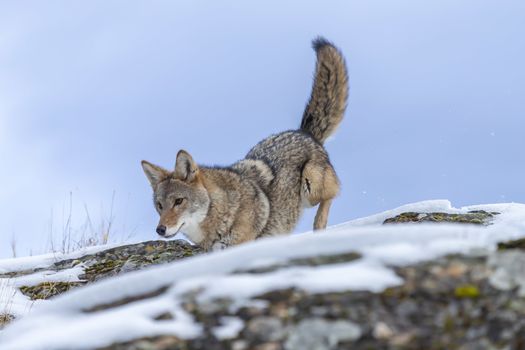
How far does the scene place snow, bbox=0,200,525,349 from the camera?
288cm

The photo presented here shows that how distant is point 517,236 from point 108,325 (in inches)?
74.0

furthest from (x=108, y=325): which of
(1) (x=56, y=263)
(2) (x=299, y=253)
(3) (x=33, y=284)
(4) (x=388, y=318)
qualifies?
(1) (x=56, y=263)

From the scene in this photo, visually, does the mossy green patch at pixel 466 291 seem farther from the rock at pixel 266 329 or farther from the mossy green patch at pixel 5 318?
the mossy green patch at pixel 5 318

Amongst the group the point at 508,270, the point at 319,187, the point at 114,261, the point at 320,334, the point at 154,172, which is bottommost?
the point at 114,261

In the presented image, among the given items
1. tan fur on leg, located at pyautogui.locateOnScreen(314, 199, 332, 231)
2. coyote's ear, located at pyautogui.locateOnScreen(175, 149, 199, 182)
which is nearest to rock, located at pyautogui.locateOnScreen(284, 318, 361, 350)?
coyote's ear, located at pyautogui.locateOnScreen(175, 149, 199, 182)

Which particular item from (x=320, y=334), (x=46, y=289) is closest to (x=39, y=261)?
(x=46, y=289)

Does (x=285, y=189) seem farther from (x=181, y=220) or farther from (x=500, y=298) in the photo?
(x=500, y=298)

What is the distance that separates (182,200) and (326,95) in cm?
349

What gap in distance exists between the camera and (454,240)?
10.4ft

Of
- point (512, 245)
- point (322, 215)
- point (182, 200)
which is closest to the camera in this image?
point (512, 245)

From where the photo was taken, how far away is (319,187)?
10.8 metres

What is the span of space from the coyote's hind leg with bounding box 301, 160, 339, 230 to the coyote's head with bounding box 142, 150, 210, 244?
190 centimetres

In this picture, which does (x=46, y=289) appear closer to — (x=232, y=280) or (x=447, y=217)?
(x=447, y=217)

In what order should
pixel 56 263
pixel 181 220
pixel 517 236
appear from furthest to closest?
pixel 56 263 < pixel 181 220 < pixel 517 236
